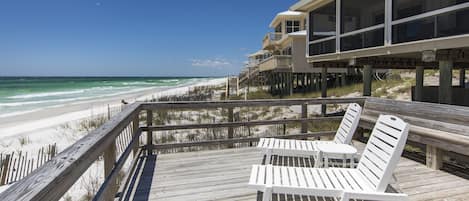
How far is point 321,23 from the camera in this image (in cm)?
1251

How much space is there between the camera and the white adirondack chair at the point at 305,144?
3543 millimetres

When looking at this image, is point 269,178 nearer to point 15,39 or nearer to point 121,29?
point 121,29

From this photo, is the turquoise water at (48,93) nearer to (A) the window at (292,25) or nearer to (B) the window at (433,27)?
(A) the window at (292,25)

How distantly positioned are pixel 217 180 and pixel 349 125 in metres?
1.79

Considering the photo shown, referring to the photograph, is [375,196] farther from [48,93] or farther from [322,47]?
[48,93]

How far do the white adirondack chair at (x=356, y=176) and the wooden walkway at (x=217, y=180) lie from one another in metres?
0.49

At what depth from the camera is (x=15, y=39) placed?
69812 millimetres

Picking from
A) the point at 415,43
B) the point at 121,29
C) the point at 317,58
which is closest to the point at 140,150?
the point at 415,43

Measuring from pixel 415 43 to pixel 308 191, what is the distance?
270 inches

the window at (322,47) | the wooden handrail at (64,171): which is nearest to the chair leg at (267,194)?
the wooden handrail at (64,171)

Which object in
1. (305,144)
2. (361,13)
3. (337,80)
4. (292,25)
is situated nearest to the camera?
(305,144)

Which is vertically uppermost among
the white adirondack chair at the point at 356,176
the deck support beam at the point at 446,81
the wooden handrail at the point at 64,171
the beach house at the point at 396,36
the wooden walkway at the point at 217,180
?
the beach house at the point at 396,36

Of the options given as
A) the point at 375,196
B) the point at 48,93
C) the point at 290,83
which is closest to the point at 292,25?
the point at 290,83

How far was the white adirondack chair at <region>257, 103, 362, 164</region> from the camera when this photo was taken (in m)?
3.54
